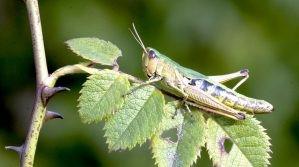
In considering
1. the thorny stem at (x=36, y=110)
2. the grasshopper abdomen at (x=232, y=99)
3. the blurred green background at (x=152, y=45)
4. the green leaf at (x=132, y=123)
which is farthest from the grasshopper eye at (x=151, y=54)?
the blurred green background at (x=152, y=45)

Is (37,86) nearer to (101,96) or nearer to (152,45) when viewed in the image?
(101,96)

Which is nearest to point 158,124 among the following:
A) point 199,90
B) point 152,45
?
point 199,90

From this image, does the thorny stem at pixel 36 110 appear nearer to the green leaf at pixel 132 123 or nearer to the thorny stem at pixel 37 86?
the thorny stem at pixel 37 86

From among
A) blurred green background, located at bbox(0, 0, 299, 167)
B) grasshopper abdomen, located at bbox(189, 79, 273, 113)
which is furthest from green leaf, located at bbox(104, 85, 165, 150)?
blurred green background, located at bbox(0, 0, 299, 167)

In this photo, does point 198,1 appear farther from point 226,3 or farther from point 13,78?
point 13,78

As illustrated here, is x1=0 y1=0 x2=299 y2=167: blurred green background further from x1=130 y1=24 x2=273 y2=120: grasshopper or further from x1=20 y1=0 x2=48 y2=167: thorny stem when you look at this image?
x1=20 y1=0 x2=48 y2=167: thorny stem

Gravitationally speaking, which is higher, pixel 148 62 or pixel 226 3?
pixel 226 3

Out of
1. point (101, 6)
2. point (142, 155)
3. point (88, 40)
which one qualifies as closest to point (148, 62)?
point (88, 40)
